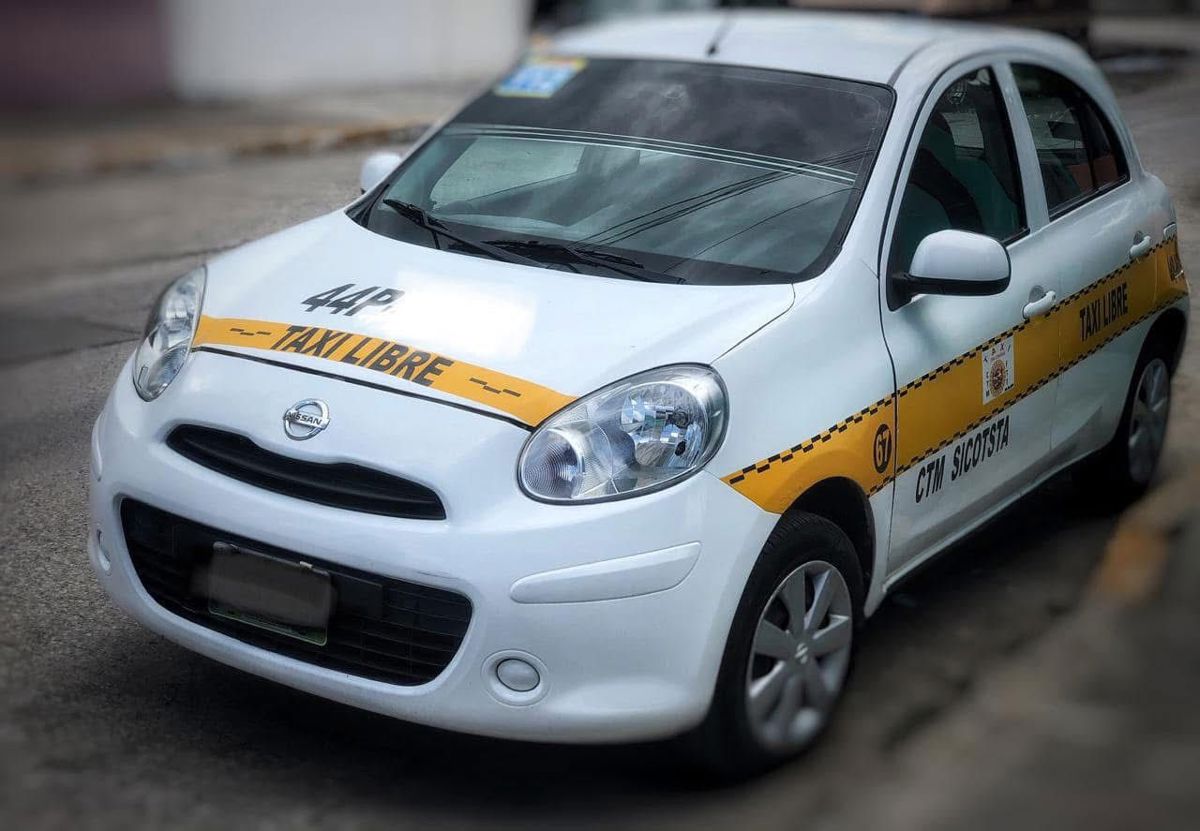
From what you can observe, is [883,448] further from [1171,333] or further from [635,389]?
[1171,333]

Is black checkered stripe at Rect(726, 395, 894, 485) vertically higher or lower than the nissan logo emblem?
lower

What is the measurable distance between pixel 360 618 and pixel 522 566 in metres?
0.38

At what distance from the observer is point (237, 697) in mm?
3725

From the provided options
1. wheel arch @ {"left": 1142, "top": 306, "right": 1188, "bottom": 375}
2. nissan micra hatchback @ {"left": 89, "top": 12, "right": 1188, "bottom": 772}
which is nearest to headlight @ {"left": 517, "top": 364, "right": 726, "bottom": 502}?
nissan micra hatchback @ {"left": 89, "top": 12, "right": 1188, "bottom": 772}

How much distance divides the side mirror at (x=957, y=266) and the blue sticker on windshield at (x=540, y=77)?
135 centimetres

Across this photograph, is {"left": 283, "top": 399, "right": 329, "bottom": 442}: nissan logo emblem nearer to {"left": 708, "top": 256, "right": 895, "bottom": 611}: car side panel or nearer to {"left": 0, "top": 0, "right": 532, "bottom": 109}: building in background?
{"left": 0, "top": 0, "right": 532, "bottom": 109}: building in background

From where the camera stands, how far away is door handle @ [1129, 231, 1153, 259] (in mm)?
4711

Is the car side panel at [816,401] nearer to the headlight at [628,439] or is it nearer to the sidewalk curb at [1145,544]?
the headlight at [628,439]

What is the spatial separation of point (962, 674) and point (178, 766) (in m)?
1.87

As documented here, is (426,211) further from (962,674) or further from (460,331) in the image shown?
(962,674)

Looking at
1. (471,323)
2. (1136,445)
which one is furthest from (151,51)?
(1136,445)

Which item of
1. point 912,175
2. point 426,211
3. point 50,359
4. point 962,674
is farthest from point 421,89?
point 962,674

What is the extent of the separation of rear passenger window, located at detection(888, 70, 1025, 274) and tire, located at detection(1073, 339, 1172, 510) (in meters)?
0.90

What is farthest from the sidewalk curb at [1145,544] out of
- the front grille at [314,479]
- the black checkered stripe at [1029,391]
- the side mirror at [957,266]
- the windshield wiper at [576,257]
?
the front grille at [314,479]
